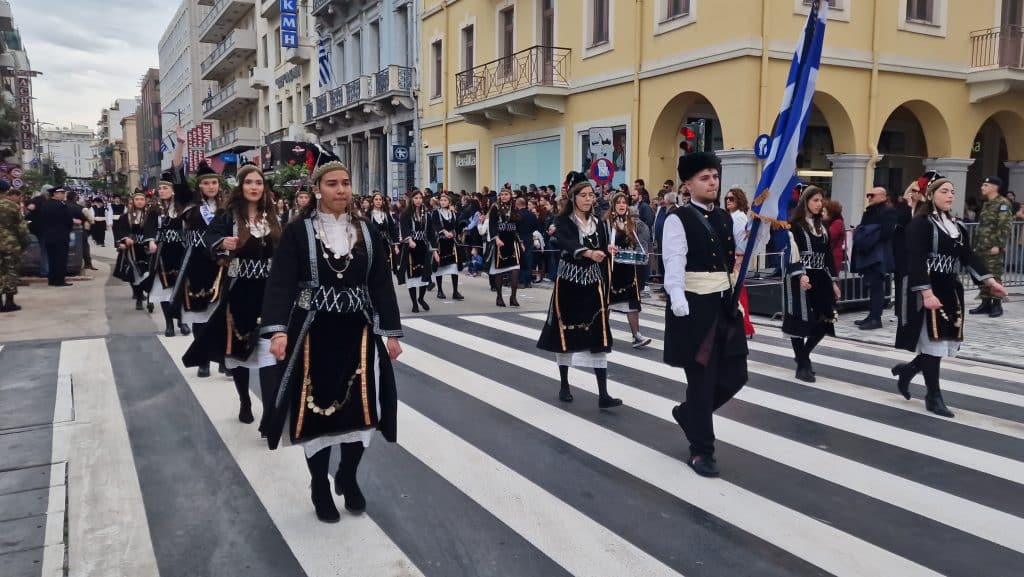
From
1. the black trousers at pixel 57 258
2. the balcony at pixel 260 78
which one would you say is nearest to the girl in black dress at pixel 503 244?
the black trousers at pixel 57 258

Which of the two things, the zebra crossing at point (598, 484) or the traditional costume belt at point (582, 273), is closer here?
the zebra crossing at point (598, 484)

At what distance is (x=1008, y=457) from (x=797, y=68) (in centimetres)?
307

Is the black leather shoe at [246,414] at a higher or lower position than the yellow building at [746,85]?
lower

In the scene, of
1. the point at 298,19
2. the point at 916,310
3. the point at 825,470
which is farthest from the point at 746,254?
the point at 298,19

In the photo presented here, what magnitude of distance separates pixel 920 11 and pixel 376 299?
17795 millimetres

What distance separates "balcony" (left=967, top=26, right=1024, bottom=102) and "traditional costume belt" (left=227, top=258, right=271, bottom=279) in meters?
17.9

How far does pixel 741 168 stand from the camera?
53.5ft

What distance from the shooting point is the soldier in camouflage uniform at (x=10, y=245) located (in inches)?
499

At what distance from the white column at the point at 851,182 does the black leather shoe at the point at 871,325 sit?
6.87 m

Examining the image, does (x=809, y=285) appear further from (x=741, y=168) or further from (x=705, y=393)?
(x=741, y=168)

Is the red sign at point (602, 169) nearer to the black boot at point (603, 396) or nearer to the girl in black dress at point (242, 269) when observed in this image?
the black boot at point (603, 396)

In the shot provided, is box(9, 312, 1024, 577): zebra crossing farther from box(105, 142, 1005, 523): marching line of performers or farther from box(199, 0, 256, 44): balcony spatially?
box(199, 0, 256, 44): balcony

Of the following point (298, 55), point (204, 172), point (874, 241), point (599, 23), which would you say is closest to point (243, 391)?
point (204, 172)

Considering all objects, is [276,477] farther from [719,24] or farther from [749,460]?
[719,24]
